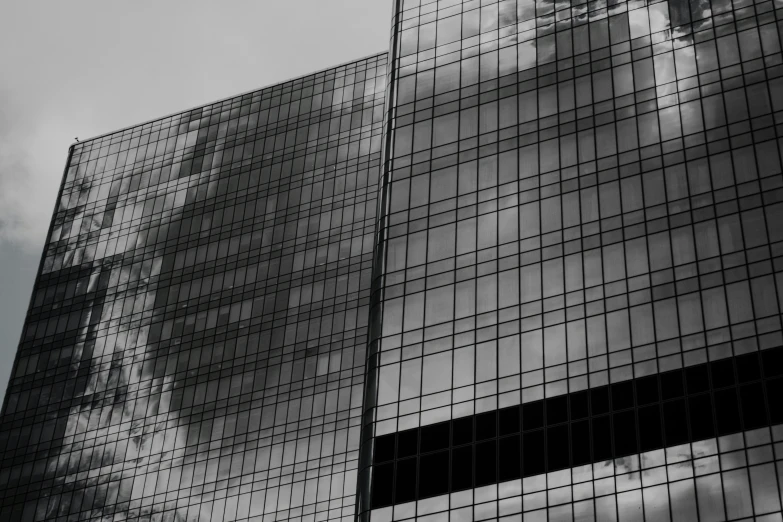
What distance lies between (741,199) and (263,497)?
57.8m

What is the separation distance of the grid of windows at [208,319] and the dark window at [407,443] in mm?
38716

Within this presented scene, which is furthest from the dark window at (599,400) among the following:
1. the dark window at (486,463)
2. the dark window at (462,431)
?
the dark window at (462,431)

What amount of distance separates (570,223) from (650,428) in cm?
1618

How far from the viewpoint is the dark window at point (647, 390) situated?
241 ft

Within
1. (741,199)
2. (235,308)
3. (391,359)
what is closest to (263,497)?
(235,308)

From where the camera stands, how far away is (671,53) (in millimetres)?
88562

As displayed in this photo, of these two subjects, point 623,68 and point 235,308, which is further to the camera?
point 235,308

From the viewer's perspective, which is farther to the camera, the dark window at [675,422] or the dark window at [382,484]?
the dark window at [382,484]

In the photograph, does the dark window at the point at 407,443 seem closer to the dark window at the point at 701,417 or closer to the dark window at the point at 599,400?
the dark window at the point at 599,400

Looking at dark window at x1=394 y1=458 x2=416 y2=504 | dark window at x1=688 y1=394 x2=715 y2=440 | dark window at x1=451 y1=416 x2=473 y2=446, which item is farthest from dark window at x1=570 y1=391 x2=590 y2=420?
dark window at x1=394 y1=458 x2=416 y2=504

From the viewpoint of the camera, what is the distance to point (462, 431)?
7775 centimetres

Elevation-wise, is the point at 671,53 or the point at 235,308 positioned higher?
the point at 671,53

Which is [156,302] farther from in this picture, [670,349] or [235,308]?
[670,349]

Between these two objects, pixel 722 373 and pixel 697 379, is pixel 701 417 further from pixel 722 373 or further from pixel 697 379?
pixel 722 373
